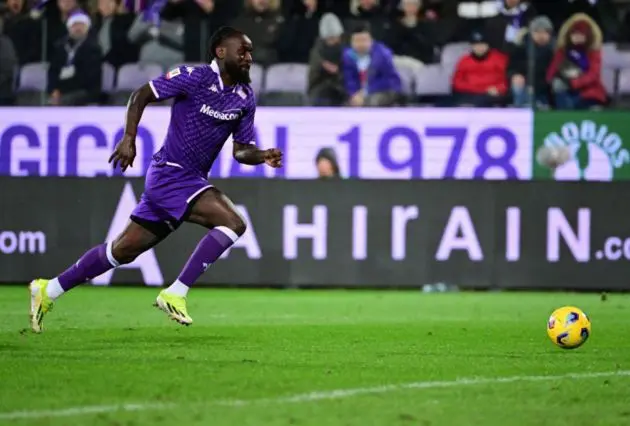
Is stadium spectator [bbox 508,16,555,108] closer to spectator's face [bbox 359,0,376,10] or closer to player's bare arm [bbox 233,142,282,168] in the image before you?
spectator's face [bbox 359,0,376,10]

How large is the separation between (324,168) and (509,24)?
113 inches

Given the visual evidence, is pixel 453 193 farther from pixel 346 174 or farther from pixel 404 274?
pixel 346 174

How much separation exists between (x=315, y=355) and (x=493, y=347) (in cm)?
141

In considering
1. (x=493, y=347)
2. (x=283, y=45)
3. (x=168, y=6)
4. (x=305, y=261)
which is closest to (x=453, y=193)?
(x=305, y=261)

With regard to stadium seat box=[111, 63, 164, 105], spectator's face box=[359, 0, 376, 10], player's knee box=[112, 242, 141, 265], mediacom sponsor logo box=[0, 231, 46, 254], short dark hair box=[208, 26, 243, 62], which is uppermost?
spectator's face box=[359, 0, 376, 10]

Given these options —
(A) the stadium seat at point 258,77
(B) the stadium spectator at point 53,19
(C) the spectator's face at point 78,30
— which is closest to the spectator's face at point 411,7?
(A) the stadium seat at point 258,77

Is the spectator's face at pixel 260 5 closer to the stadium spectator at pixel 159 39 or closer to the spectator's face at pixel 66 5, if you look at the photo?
the stadium spectator at pixel 159 39

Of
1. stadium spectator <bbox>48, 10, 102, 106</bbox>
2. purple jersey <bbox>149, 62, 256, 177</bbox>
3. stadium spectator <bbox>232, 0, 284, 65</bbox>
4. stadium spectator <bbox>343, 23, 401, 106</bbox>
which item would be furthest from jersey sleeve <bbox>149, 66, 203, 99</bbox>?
stadium spectator <bbox>48, 10, 102, 106</bbox>

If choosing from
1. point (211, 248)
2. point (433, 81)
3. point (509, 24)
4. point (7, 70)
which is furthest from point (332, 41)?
point (211, 248)

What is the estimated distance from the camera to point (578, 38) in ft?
56.6

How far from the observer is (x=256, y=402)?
22.0 feet

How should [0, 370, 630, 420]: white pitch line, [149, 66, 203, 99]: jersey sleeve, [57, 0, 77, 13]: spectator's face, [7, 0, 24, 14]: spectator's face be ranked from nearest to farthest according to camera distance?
[0, 370, 630, 420]: white pitch line → [149, 66, 203, 99]: jersey sleeve → [57, 0, 77, 13]: spectator's face → [7, 0, 24, 14]: spectator's face

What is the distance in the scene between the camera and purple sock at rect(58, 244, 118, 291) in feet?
32.5

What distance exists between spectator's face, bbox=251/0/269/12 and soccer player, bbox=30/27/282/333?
7976mm
